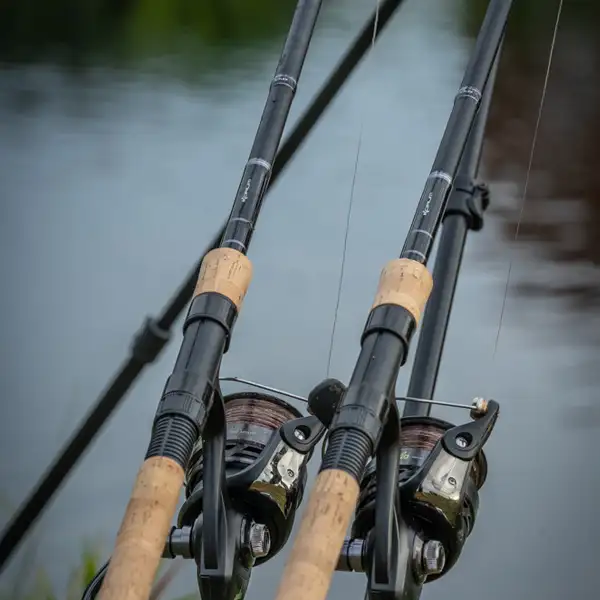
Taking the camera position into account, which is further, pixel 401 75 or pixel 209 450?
pixel 401 75

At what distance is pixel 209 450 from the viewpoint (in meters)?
0.96

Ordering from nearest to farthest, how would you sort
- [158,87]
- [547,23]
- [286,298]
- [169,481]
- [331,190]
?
[169,481]
[286,298]
[331,190]
[158,87]
[547,23]

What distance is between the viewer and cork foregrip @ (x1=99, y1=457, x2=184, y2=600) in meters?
0.83

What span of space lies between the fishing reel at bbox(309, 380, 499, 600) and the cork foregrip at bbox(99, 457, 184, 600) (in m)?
0.13

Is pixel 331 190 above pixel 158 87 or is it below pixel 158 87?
below

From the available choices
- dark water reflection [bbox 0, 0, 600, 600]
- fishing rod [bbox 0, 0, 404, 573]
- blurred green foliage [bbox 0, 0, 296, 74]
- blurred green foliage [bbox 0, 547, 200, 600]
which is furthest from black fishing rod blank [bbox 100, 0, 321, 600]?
blurred green foliage [bbox 0, 0, 296, 74]

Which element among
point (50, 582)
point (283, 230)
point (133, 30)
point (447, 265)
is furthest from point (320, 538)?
point (133, 30)

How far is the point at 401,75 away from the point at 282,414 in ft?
9.34

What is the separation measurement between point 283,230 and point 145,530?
2.22 m

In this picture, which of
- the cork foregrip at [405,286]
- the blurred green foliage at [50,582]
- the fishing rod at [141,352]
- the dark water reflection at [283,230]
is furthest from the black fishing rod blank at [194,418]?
the dark water reflection at [283,230]

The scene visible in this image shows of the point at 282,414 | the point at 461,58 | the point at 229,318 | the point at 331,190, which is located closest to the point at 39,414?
the point at 331,190

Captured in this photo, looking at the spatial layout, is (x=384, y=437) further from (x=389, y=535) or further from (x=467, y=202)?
(x=467, y=202)

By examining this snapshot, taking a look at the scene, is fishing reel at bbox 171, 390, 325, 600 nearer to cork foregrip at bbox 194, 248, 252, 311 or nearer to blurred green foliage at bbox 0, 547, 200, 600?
cork foregrip at bbox 194, 248, 252, 311

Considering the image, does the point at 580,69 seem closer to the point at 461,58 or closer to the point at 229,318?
the point at 461,58
